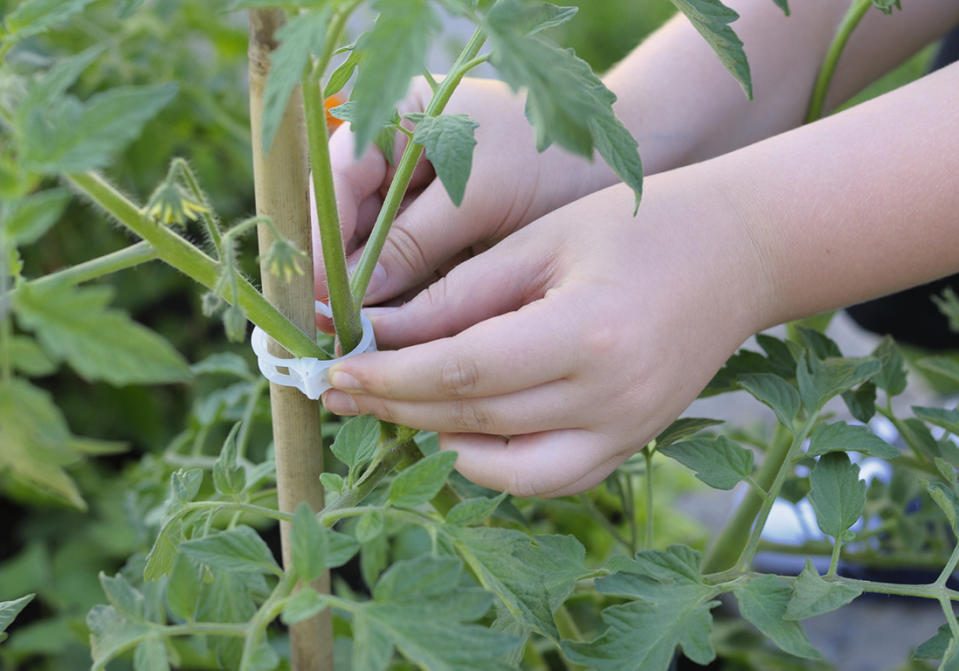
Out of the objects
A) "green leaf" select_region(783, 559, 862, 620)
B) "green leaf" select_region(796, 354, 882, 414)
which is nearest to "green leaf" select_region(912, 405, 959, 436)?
"green leaf" select_region(796, 354, 882, 414)

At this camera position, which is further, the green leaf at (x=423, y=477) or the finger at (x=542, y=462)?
the finger at (x=542, y=462)

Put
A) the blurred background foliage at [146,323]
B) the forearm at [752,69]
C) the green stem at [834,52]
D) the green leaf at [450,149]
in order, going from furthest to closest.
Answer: the blurred background foliage at [146,323] → the forearm at [752,69] → the green stem at [834,52] → the green leaf at [450,149]

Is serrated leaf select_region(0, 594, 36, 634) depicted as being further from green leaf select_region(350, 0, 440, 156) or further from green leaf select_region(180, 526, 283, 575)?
green leaf select_region(350, 0, 440, 156)

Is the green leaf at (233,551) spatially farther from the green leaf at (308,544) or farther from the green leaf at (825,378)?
the green leaf at (825,378)

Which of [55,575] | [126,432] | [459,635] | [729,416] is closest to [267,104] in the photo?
[459,635]

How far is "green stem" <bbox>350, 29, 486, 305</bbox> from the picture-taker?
467 millimetres

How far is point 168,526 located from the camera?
1.48 feet

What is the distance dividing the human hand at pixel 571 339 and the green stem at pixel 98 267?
13 centimetres

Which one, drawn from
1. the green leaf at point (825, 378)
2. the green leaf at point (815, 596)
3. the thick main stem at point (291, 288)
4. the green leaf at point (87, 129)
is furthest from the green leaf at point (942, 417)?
the green leaf at point (87, 129)

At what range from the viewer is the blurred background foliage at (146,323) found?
Answer: 1.02 metres

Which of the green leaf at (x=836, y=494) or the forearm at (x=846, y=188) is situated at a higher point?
the forearm at (x=846, y=188)

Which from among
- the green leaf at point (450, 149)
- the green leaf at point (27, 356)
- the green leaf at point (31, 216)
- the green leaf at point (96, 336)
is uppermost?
the green leaf at point (450, 149)

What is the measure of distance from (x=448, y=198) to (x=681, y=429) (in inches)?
8.3

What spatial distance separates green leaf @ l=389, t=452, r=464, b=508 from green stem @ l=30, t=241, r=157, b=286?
0.47ft
